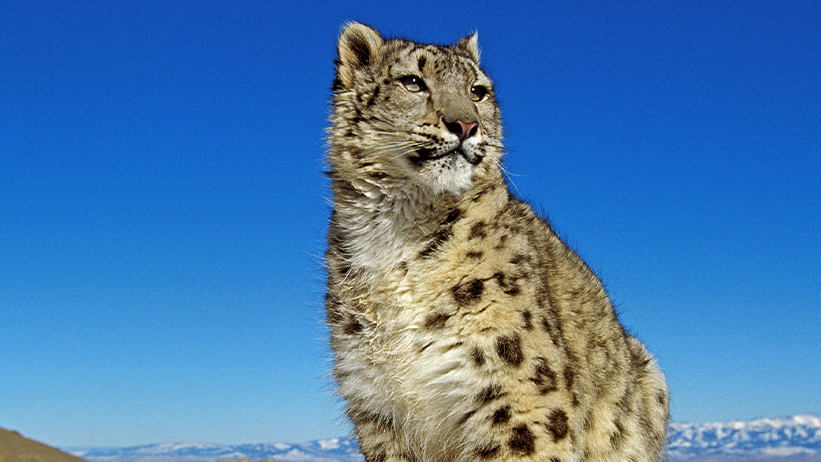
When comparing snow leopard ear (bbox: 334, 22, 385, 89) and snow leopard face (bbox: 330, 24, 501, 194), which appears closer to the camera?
snow leopard face (bbox: 330, 24, 501, 194)

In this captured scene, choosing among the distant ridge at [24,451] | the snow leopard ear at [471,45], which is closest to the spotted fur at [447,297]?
the snow leopard ear at [471,45]

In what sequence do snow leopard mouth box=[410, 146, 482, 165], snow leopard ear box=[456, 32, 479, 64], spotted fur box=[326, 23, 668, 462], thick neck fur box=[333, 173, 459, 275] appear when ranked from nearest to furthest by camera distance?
1. spotted fur box=[326, 23, 668, 462]
2. snow leopard mouth box=[410, 146, 482, 165]
3. thick neck fur box=[333, 173, 459, 275]
4. snow leopard ear box=[456, 32, 479, 64]

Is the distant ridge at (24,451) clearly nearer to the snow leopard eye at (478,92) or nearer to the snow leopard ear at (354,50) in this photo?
the snow leopard ear at (354,50)

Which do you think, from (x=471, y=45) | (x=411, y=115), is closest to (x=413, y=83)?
(x=411, y=115)

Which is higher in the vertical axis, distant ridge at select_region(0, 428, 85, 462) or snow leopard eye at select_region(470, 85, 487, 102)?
snow leopard eye at select_region(470, 85, 487, 102)

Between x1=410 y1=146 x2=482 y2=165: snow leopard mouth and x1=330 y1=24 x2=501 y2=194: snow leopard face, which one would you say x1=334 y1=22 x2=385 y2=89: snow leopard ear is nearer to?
x1=330 y1=24 x2=501 y2=194: snow leopard face

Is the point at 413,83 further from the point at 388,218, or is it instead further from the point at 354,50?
the point at 388,218

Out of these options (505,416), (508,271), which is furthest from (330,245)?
(505,416)

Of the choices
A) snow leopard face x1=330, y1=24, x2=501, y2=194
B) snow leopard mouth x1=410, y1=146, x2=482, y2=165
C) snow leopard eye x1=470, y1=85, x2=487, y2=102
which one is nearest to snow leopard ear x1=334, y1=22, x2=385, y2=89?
snow leopard face x1=330, y1=24, x2=501, y2=194
